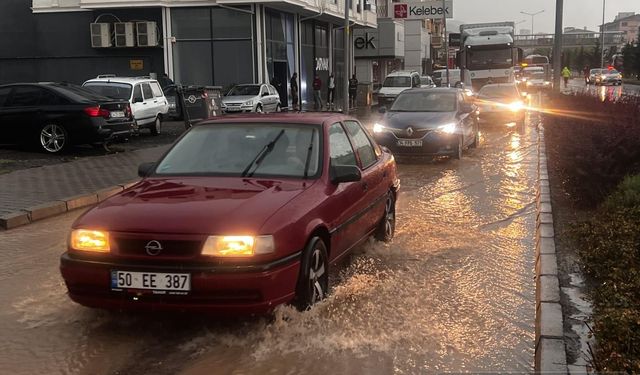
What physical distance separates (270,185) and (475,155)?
11144mm

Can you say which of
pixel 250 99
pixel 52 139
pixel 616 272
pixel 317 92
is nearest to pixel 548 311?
pixel 616 272

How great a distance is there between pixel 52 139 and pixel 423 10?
134 ft

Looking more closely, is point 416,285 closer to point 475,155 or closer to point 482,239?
point 482,239

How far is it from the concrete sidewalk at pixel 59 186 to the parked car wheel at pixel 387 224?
458 cm

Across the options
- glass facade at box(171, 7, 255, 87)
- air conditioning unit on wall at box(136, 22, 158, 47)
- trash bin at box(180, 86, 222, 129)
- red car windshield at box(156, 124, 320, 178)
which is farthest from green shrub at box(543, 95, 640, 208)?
air conditioning unit on wall at box(136, 22, 158, 47)

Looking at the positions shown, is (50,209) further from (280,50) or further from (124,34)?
(280,50)

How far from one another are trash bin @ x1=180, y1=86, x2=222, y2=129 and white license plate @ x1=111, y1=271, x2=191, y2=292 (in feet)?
51.3

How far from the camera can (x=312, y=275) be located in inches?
189

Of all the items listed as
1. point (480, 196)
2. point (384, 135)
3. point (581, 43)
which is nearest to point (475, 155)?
point (384, 135)

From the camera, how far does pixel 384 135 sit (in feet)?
46.0

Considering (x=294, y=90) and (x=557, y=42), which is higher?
(x=557, y=42)

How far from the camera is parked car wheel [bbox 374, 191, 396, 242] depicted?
23.3 feet

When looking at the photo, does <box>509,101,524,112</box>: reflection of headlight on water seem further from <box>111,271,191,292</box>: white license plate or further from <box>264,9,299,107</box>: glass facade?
<box>111,271,191,292</box>: white license plate

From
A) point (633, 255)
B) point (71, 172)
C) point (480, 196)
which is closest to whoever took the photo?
point (633, 255)
